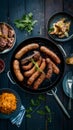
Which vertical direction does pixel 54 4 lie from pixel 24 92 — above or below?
above

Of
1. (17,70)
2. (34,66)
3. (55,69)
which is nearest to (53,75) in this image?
(55,69)

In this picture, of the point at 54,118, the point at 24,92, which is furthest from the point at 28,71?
the point at 54,118

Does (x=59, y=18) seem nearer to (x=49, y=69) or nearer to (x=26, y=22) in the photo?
(x=26, y=22)

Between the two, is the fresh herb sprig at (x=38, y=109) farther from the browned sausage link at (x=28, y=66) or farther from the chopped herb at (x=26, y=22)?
the chopped herb at (x=26, y=22)

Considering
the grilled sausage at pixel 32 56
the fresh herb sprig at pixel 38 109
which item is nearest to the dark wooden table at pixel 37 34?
the fresh herb sprig at pixel 38 109

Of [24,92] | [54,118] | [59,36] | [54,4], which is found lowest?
[54,118]

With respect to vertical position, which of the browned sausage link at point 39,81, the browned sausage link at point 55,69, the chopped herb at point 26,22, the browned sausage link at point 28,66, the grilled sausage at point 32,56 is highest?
the chopped herb at point 26,22

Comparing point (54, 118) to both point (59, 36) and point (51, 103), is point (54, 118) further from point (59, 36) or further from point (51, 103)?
point (59, 36)
